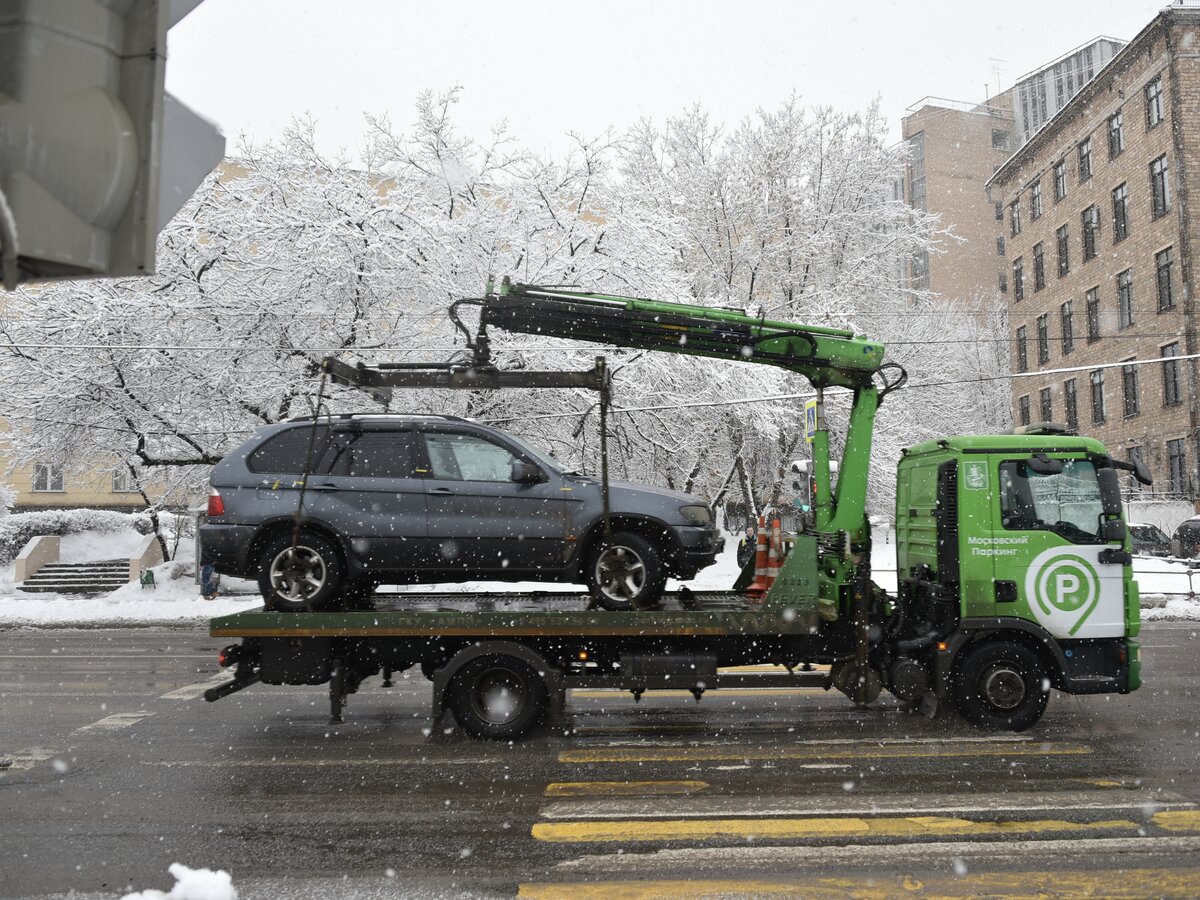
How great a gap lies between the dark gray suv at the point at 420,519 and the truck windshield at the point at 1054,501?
96.9 inches

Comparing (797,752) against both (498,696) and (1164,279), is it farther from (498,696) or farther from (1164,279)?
(1164,279)

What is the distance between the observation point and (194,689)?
10.1 m

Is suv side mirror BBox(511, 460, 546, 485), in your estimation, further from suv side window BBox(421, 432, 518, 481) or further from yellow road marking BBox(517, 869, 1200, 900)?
yellow road marking BBox(517, 869, 1200, 900)

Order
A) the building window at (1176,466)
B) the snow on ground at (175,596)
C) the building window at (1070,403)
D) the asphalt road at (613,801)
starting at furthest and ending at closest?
the building window at (1070,403)
the building window at (1176,466)
the snow on ground at (175,596)
the asphalt road at (613,801)

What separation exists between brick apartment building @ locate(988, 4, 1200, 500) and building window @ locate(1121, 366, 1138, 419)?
53 millimetres

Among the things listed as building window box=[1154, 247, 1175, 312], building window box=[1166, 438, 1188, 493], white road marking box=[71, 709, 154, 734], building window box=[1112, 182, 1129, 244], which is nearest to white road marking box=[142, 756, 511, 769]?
white road marking box=[71, 709, 154, 734]

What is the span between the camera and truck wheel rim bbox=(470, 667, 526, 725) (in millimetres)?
7438

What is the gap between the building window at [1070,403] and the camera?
4056cm

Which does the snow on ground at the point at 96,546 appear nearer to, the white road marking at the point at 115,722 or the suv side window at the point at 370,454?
the white road marking at the point at 115,722

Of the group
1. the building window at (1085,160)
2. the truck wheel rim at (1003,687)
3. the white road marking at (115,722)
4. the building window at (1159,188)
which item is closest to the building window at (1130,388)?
the building window at (1159,188)

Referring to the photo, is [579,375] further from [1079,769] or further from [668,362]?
[668,362]

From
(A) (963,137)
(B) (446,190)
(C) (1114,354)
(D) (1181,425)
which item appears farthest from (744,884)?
(A) (963,137)

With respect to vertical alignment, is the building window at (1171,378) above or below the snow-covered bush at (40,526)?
above

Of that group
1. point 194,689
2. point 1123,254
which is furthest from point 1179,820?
point 1123,254
